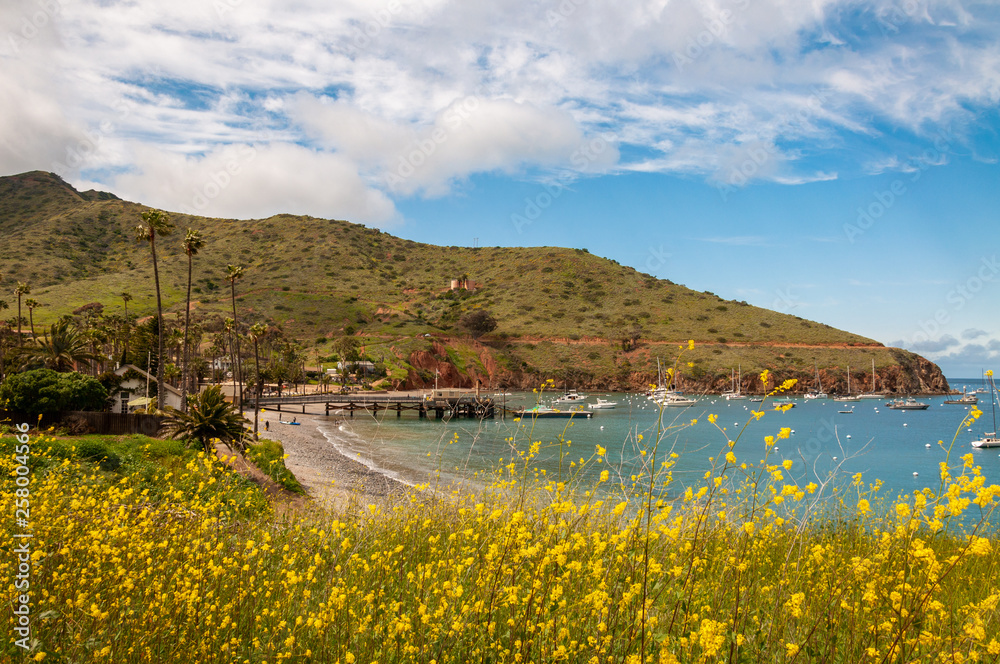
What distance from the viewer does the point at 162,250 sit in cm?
14538

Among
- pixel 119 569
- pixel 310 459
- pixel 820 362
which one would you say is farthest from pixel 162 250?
pixel 119 569

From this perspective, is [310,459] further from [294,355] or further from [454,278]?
[454,278]

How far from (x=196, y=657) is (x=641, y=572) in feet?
9.08

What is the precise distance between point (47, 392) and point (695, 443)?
38.3 m

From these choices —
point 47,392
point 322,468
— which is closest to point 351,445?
point 322,468

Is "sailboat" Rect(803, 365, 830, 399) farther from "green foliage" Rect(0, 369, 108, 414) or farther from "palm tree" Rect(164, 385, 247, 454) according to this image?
"green foliage" Rect(0, 369, 108, 414)

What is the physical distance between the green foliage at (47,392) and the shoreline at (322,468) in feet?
26.5

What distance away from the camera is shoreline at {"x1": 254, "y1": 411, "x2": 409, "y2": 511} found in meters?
20.2

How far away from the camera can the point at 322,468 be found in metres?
30.8

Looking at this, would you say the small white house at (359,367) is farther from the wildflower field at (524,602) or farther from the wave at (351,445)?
the wildflower field at (524,602)

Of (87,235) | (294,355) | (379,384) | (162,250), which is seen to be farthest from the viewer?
(87,235)

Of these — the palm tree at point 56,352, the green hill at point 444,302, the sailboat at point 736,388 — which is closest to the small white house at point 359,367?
the green hill at point 444,302

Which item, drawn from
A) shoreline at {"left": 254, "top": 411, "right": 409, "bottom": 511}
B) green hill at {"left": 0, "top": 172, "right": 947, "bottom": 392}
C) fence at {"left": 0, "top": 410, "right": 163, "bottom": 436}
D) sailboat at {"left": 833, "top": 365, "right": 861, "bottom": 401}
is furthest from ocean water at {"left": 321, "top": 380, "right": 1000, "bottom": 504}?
green hill at {"left": 0, "top": 172, "right": 947, "bottom": 392}

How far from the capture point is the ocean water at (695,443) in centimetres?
2595
